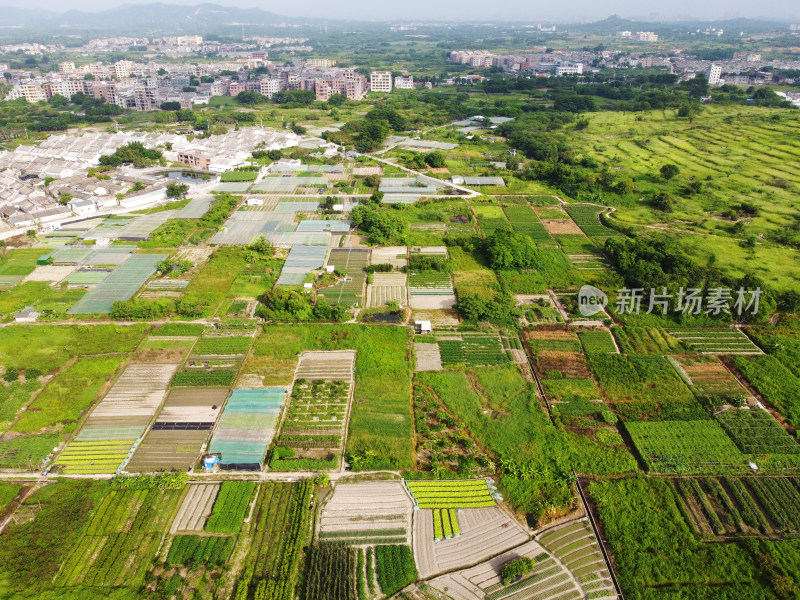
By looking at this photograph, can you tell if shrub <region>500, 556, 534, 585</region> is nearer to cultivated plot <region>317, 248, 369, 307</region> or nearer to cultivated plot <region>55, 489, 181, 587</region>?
cultivated plot <region>55, 489, 181, 587</region>

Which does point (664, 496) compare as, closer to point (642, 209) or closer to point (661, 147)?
point (642, 209)

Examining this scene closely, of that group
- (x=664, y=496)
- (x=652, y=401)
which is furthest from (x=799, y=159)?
(x=664, y=496)

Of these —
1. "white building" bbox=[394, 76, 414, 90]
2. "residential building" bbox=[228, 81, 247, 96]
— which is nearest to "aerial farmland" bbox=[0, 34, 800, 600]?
"residential building" bbox=[228, 81, 247, 96]

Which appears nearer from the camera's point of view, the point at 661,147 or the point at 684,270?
A: the point at 684,270

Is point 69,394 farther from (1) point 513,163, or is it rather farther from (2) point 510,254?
(1) point 513,163

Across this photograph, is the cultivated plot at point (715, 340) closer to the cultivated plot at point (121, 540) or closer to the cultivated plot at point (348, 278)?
the cultivated plot at point (348, 278)

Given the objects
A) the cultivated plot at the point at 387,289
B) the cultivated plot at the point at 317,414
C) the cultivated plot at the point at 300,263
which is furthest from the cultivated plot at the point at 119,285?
the cultivated plot at the point at 387,289
